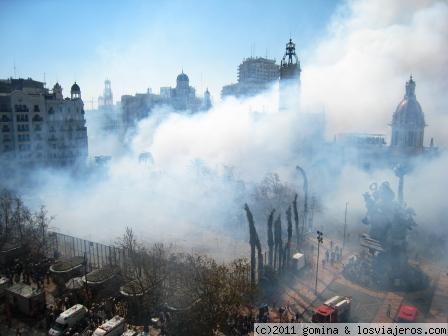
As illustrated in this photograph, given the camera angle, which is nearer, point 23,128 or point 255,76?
point 23,128

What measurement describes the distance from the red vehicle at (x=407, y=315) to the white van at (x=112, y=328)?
16.0 m

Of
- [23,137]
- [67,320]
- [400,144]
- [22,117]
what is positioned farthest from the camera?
[400,144]

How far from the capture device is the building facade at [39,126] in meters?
51.0

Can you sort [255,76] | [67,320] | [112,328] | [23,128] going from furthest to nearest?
[255,76] → [23,128] → [67,320] → [112,328]

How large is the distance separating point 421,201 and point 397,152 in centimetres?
1396

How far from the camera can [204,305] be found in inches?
842

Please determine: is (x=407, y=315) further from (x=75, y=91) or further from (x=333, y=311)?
(x=75, y=91)

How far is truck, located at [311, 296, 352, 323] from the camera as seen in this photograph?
21.6 metres

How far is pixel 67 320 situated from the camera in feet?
70.9

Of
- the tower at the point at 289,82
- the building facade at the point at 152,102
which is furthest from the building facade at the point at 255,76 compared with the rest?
the tower at the point at 289,82

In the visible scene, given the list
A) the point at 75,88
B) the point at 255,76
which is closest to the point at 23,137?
the point at 75,88

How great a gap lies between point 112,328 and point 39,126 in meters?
40.5

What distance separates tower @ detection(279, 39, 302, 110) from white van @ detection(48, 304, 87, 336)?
5509 centimetres

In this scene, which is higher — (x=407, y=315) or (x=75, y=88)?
(x=75, y=88)
